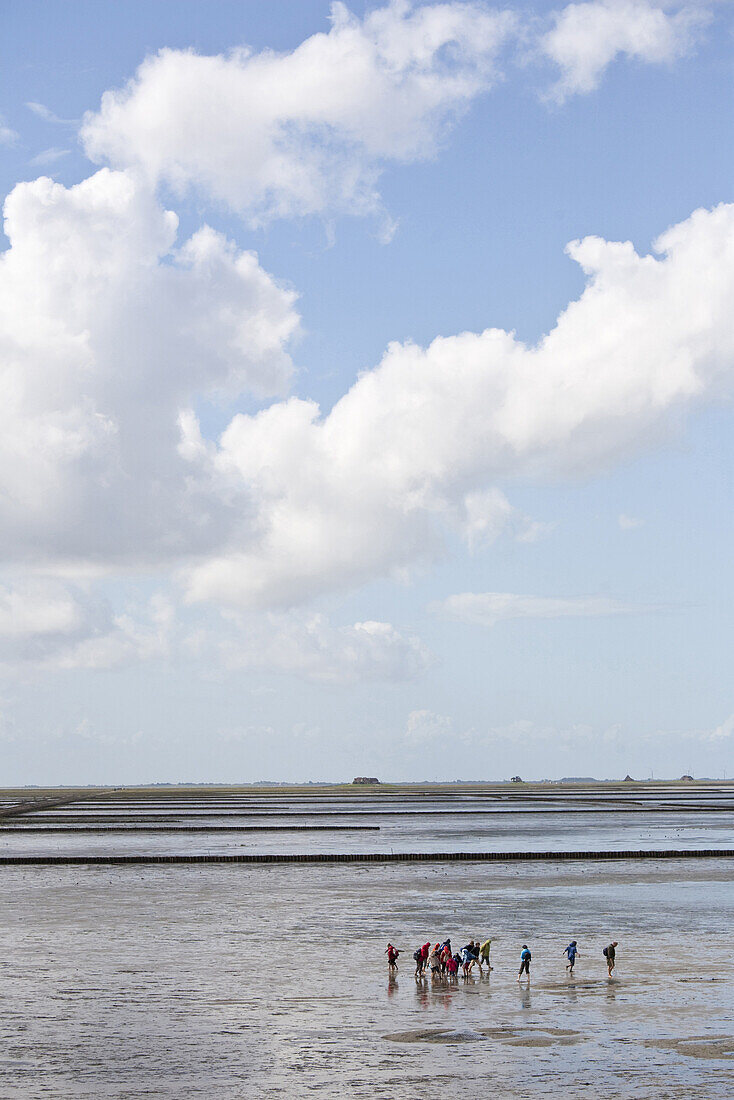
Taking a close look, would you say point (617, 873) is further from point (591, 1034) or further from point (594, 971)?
point (591, 1034)

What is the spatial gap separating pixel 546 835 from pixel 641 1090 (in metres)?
64.9

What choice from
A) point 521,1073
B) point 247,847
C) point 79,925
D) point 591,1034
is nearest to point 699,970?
point 591,1034

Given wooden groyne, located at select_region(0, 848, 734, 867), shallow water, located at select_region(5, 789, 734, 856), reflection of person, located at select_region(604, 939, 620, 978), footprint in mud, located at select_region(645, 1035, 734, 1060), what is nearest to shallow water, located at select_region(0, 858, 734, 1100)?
footprint in mud, located at select_region(645, 1035, 734, 1060)

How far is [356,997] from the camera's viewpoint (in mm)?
27312

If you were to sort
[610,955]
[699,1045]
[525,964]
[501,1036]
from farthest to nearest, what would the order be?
1. [610,955]
2. [525,964]
3. [501,1036]
4. [699,1045]

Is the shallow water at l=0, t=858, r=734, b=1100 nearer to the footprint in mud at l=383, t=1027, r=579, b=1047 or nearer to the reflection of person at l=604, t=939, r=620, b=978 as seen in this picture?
the footprint in mud at l=383, t=1027, r=579, b=1047

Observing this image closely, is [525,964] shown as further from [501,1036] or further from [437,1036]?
[437,1036]

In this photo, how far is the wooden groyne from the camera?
61719 millimetres

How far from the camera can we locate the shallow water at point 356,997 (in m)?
20.6

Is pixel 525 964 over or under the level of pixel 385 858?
over

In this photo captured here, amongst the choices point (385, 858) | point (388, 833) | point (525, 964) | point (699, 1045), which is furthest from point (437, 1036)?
point (388, 833)

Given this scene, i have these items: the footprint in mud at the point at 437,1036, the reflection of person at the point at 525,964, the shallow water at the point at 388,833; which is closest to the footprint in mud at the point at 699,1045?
the footprint in mud at the point at 437,1036

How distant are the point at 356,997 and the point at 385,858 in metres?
36.0

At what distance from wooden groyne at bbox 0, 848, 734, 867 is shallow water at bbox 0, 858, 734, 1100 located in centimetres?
1364
